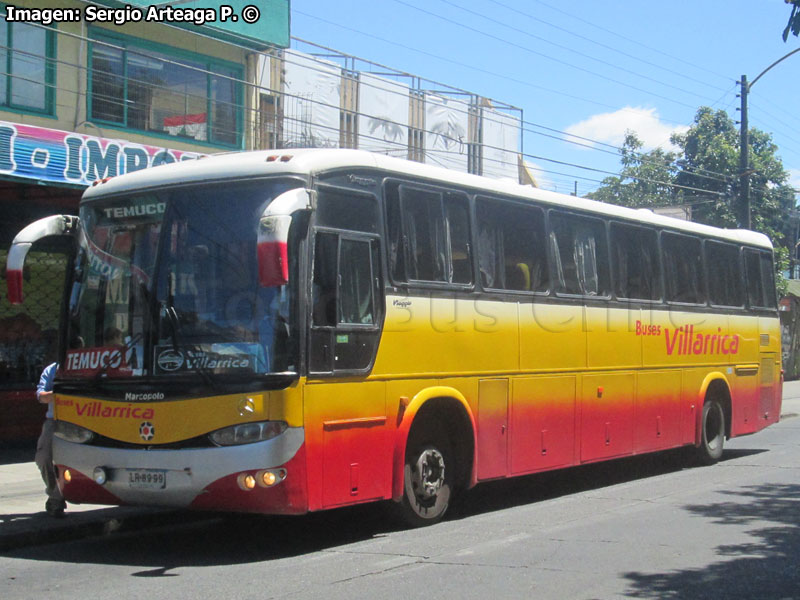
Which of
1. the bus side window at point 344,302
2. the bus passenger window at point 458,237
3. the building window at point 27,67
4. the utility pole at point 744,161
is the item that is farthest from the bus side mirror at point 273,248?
the utility pole at point 744,161

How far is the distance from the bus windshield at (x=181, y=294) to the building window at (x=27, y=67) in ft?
23.6

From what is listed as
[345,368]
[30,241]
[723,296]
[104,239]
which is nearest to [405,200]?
[345,368]

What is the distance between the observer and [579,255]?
41.6 feet

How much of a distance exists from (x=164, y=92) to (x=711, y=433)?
10.3m

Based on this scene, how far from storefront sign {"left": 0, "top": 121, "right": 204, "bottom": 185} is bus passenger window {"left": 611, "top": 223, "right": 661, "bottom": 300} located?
20.3 feet

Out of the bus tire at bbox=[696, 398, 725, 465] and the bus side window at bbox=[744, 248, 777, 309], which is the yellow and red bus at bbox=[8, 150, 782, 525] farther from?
the bus side window at bbox=[744, 248, 777, 309]

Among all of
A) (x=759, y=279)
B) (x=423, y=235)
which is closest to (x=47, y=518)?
(x=423, y=235)

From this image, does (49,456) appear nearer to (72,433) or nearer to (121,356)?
(72,433)

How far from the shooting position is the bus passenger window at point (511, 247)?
11070 mm

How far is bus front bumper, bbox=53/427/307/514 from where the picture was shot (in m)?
8.33

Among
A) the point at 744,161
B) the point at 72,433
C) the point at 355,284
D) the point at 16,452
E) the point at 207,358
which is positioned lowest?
the point at 16,452

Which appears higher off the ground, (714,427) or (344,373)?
(344,373)

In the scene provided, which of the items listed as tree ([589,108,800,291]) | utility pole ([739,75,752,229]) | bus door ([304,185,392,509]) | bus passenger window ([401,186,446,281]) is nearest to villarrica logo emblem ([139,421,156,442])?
bus door ([304,185,392,509])

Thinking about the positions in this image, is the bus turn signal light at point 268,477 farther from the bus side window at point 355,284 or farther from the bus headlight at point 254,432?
the bus side window at point 355,284
